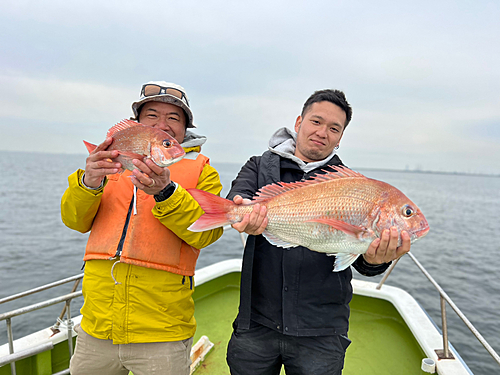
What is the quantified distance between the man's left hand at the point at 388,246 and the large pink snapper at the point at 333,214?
Result: 5cm

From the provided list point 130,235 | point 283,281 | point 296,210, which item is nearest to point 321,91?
point 296,210

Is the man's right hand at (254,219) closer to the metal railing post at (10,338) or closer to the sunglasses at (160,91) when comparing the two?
the sunglasses at (160,91)

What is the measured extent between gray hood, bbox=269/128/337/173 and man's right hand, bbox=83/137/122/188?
1.33 meters

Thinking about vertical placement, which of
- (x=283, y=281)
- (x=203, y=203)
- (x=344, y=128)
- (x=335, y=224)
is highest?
(x=344, y=128)

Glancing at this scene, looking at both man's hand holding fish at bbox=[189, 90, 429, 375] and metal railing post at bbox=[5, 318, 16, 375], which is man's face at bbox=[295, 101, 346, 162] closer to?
man's hand holding fish at bbox=[189, 90, 429, 375]

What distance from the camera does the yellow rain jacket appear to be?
7.52 ft

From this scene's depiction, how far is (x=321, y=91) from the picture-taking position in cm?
282

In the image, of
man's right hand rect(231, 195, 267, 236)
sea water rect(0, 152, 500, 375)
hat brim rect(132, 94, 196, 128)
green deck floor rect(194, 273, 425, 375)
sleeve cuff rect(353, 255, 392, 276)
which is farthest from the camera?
sea water rect(0, 152, 500, 375)

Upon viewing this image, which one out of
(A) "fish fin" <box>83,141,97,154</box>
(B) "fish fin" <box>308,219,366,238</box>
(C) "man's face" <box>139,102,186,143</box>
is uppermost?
(C) "man's face" <box>139,102,186,143</box>

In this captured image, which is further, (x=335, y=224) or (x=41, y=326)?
(x=41, y=326)

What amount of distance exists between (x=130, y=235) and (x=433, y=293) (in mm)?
12608

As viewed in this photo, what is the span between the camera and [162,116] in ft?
8.89

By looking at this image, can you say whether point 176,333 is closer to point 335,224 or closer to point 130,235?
point 130,235

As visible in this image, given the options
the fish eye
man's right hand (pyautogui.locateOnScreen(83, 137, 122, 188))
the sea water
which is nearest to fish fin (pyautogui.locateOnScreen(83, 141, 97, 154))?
man's right hand (pyautogui.locateOnScreen(83, 137, 122, 188))
